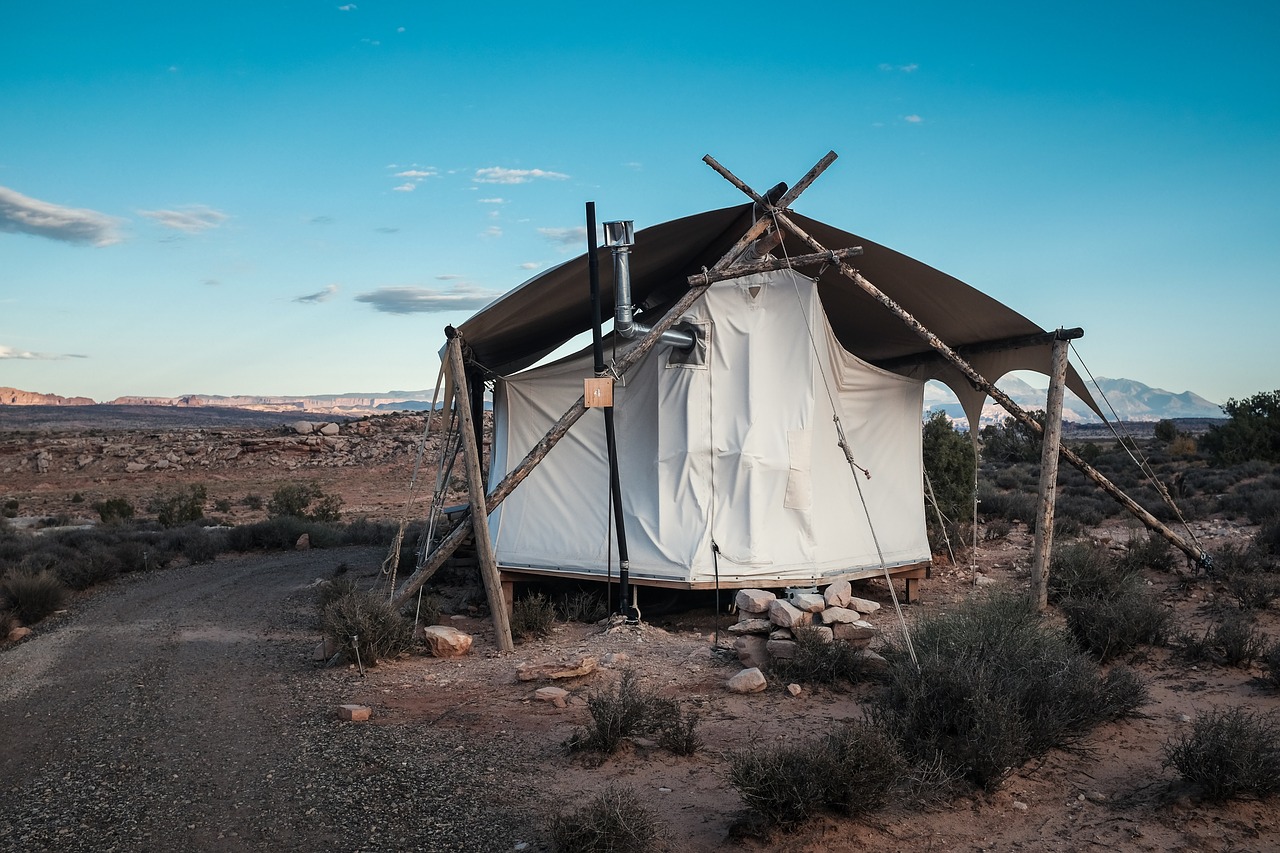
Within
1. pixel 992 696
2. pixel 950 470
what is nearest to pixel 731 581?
pixel 992 696

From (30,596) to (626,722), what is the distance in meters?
7.52

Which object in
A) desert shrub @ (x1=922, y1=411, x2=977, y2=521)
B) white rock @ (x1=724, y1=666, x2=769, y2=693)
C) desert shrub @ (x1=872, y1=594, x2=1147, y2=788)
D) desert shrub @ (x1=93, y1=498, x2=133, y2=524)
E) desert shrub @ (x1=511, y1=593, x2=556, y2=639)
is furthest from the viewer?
desert shrub @ (x1=93, y1=498, x2=133, y2=524)

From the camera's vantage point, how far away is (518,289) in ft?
25.3

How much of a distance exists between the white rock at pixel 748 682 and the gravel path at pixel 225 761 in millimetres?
1551

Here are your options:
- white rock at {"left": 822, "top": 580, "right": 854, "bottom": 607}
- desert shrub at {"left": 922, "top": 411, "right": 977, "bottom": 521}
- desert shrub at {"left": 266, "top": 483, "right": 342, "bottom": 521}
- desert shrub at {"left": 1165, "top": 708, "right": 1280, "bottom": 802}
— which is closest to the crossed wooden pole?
white rock at {"left": 822, "top": 580, "right": 854, "bottom": 607}

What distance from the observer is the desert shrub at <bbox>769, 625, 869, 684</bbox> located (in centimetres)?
607

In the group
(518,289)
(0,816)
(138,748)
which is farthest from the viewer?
(518,289)

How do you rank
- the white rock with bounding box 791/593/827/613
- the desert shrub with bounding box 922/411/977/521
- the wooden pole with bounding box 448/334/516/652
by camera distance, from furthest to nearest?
the desert shrub with bounding box 922/411/977/521
the wooden pole with bounding box 448/334/516/652
the white rock with bounding box 791/593/827/613

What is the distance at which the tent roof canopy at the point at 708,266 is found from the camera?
26.2 feet

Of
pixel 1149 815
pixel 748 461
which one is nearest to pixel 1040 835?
pixel 1149 815

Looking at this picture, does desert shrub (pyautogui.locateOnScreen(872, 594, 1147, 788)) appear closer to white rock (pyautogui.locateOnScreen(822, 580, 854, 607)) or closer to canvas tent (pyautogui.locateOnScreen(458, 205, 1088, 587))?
white rock (pyautogui.locateOnScreen(822, 580, 854, 607))

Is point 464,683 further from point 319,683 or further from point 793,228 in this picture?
point 793,228

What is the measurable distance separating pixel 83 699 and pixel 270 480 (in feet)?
73.2

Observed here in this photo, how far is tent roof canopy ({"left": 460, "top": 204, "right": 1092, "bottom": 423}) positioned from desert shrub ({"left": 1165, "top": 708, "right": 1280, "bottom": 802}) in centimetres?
492
